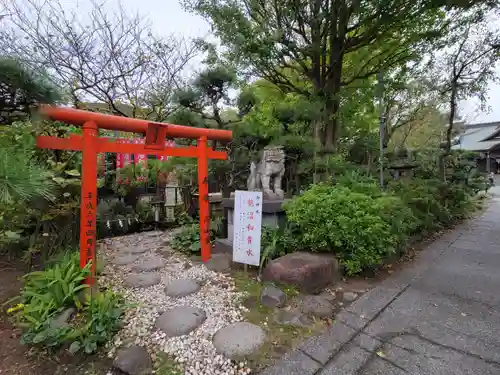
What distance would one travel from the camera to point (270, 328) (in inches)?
94.4

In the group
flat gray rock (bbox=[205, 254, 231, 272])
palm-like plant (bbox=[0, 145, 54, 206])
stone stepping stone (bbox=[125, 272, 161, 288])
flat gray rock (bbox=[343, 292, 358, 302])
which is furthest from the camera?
flat gray rock (bbox=[205, 254, 231, 272])

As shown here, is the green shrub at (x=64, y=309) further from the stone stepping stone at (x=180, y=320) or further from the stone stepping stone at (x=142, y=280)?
the stone stepping stone at (x=142, y=280)

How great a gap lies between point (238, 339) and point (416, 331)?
166 cm

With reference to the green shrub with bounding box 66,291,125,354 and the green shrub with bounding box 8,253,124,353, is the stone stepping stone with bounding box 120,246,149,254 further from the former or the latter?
the green shrub with bounding box 66,291,125,354

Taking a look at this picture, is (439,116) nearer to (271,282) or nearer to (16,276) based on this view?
(271,282)

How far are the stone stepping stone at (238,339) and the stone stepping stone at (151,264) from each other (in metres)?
1.90

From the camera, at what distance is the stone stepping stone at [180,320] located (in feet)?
7.66

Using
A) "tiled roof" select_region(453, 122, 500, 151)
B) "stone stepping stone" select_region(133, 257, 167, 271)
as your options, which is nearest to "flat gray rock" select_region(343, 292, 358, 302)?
"stone stepping stone" select_region(133, 257, 167, 271)

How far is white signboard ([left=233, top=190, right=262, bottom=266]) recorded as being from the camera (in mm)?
3408

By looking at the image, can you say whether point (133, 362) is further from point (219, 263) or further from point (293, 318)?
point (219, 263)

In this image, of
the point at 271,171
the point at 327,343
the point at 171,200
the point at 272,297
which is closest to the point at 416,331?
the point at 327,343

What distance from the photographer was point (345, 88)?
8.13 m

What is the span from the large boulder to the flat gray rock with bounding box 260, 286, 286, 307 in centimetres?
20

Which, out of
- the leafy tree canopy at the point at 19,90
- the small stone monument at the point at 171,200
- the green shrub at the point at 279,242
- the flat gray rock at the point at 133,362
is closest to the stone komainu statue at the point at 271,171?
the green shrub at the point at 279,242
